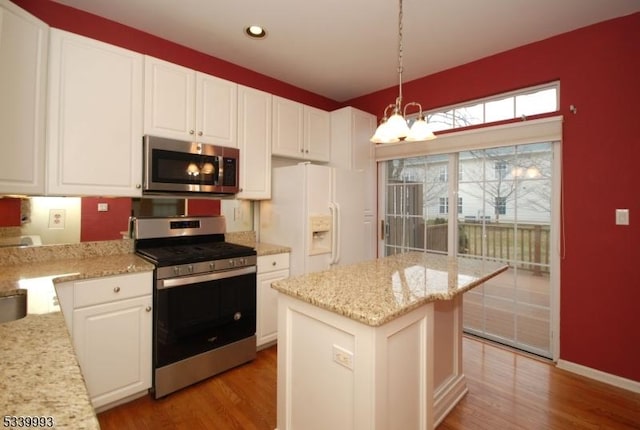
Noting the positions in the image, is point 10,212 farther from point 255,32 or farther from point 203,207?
point 255,32

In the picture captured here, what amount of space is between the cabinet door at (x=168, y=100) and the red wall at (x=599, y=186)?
288 cm

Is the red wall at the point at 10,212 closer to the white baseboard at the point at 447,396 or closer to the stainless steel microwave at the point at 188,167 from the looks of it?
the stainless steel microwave at the point at 188,167

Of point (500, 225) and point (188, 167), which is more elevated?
point (188, 167)

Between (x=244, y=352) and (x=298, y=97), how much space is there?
281 centimetres

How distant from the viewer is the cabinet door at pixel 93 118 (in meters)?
1.97

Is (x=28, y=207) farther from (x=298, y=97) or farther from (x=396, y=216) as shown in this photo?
(x=396, y=216)

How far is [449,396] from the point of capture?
2.03m

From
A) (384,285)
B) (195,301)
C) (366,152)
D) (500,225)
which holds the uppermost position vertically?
(366,152)

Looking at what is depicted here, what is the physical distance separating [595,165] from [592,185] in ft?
0.50

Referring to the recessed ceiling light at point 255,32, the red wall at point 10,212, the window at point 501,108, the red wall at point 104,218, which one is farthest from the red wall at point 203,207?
the window at point 501,108

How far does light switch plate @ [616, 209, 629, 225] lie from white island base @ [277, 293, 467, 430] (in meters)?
1.85

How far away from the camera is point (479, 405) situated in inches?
81.8

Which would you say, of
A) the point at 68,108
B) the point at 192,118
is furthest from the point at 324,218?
the point at 68,108

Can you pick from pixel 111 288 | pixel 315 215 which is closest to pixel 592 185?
pixel 315 215
